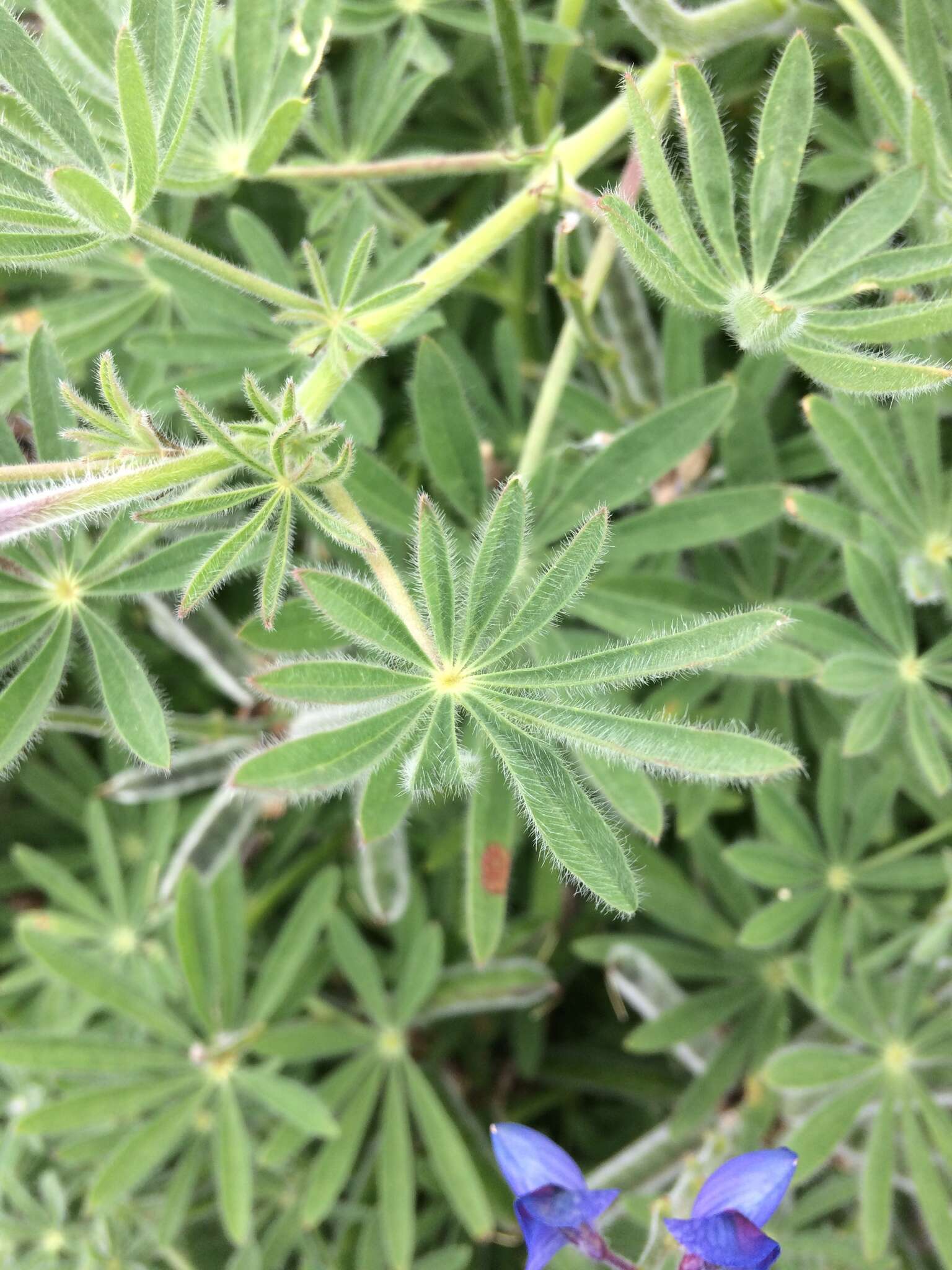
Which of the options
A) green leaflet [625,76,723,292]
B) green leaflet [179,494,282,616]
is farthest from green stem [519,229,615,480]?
green leaflet [179,494,282,616]

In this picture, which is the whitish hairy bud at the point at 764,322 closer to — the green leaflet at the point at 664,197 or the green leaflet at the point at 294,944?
the green leaflet at the point at 664,197

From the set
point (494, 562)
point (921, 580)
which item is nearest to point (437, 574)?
point (494, 562)

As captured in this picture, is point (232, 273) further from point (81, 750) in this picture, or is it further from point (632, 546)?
point (81, 750)

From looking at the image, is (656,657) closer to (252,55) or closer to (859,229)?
(859,229)

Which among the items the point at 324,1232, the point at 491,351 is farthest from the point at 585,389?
the point at 324,1232

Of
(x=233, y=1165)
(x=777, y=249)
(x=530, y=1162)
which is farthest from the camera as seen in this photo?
(x=233, y=1165)

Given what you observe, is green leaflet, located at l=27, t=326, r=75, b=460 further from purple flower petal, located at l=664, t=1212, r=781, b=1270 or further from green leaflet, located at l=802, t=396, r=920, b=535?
purple flower petal, located at l=664, t=1212, r=781, b=1270
